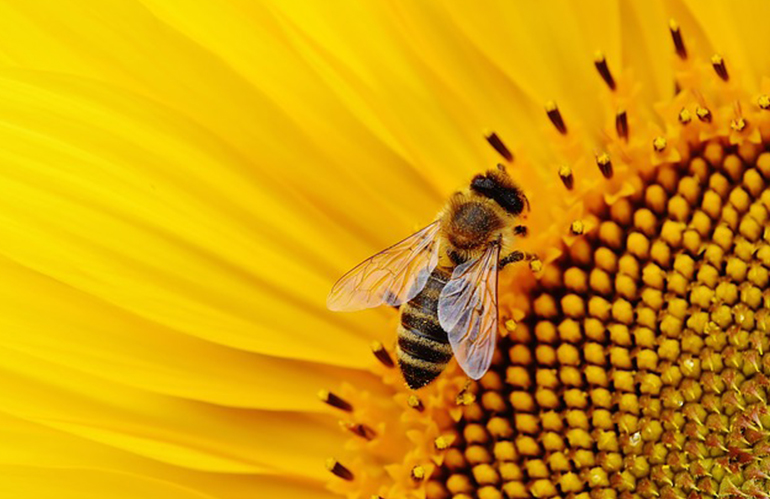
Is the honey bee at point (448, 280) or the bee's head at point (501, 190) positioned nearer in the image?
the honey bee at point (448, 280)

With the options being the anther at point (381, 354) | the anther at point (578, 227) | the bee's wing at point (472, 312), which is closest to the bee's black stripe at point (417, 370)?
the bee's wing at point (472, 312)

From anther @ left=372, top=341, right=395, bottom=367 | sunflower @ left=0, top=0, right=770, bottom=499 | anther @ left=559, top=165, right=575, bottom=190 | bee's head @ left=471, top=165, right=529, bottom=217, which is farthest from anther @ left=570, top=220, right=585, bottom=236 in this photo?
anther @ left=372, top=341, right=395, bottom=367

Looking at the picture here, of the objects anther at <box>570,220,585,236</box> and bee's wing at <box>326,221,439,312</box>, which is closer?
bee's wing at <box>326,221,439,312</box>

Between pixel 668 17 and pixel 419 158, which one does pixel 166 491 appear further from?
pixel 668 17

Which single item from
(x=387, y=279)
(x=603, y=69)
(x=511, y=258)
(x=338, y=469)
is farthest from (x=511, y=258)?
(x=338, y=469)

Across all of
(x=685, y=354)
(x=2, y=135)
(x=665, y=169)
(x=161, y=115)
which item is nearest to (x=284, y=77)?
(x=161, y=115)

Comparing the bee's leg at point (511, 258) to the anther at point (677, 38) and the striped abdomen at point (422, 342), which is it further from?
the anther at point (677, 38)

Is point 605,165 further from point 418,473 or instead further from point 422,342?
point 418,473

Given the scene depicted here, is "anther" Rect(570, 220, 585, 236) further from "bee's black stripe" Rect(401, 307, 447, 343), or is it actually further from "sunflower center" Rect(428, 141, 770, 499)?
"bee's black stripe" Rect(401, 307, 447, 343)
